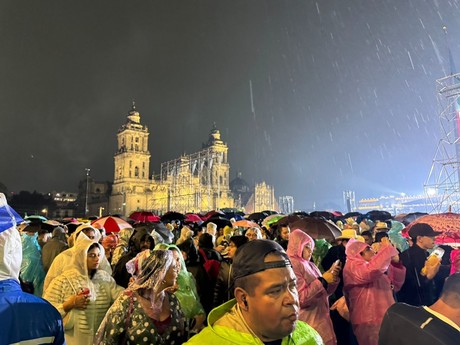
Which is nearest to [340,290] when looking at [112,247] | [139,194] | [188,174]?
[112,247]

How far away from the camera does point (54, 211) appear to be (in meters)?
78.5

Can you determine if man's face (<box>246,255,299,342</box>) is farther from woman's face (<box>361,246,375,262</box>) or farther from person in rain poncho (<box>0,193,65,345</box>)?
woman's face (<box>361,246,375,262</box>)

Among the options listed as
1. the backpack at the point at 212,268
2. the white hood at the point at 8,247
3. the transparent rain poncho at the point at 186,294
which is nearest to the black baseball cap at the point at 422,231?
the backpack at the point at 212,268

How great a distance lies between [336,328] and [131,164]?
266ft

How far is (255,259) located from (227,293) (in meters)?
2.72

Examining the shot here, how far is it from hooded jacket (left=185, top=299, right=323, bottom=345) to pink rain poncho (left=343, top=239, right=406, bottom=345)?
229cm

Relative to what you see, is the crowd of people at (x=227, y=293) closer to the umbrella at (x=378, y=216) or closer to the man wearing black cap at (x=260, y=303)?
the man wearing black cap at (x=260, y=303)

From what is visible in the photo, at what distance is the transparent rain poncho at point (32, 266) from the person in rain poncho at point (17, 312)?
364 cm

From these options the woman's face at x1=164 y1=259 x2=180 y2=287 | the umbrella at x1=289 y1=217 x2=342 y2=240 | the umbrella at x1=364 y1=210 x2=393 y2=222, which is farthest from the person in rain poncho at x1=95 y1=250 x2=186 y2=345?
the umbrella at x1=364 y1=210 x2=393 y2=222

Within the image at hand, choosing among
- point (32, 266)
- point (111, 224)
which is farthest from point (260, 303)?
point (111, 224)

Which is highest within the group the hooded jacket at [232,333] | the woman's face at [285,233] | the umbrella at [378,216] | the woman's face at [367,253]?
the umbrella at [378,216]

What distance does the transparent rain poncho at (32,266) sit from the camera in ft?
17.3

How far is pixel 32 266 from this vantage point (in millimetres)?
5453

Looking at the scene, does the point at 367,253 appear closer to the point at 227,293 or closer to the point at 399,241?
the point at 227,293
